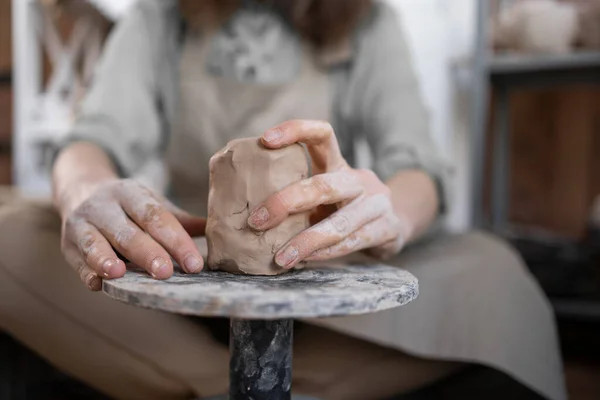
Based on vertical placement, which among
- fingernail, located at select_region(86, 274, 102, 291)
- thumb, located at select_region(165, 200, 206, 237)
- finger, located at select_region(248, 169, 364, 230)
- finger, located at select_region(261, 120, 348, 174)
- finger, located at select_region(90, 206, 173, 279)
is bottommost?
fingernail, located at select_region(86, 274, 102, 291)

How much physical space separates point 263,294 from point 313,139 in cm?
22

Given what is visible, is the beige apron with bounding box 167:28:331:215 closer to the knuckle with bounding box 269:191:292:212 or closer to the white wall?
the knuckle with bounding box 269:191:292:212

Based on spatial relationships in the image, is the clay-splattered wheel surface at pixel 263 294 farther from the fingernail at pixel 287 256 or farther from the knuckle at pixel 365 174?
the knuckle at pixel 365 174

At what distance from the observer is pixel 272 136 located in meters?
0.61

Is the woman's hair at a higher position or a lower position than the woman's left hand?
higher

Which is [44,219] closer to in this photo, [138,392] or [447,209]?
[138,392]

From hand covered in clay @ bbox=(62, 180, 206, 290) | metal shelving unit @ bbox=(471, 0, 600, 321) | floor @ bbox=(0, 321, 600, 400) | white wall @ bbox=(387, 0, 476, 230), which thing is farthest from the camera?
white wall @ bbox=(387, 0, 476, 230)

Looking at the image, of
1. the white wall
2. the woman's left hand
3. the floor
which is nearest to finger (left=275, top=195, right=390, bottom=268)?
the woman's left hand

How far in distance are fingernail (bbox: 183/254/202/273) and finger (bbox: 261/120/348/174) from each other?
0.13m

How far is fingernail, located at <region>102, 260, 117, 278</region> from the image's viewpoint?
562mm

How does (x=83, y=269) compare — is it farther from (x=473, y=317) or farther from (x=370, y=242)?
(x=473, y=317)

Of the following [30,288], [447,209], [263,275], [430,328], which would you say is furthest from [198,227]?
[447,209]

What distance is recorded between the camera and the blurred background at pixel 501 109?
180 cm

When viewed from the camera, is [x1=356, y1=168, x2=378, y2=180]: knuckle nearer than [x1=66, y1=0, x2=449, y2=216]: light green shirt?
Yes
